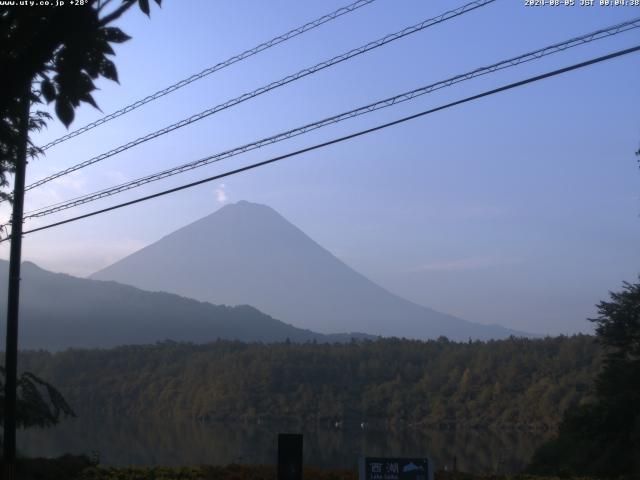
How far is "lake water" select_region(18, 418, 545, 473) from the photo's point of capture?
23.1 metres

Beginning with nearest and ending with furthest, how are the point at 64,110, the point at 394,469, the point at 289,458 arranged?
the point at 64,110
the point at 394,469
the point at 289,458

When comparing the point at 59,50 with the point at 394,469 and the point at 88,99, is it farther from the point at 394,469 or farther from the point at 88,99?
the point at 394,469

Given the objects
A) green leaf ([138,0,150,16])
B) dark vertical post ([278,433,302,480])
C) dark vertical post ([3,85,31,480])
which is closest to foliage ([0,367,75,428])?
dark vertical post ([3,85,31,480])

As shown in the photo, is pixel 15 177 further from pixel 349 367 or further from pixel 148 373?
pixel 148 373

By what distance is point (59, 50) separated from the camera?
5289 millimetres

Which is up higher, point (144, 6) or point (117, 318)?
point (117, 318)

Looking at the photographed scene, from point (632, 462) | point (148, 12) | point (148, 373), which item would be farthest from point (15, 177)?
point (148, 373)

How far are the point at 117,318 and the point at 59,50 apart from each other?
11581cm

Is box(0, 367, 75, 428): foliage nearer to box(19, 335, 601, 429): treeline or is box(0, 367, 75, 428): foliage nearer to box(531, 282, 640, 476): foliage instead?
box(531, 282, 640, 476): foliage

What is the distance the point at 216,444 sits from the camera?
29.5m

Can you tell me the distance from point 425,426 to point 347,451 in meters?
13.8

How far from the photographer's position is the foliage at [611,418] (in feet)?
63.7

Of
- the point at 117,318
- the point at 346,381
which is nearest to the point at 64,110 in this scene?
the point at 346,381

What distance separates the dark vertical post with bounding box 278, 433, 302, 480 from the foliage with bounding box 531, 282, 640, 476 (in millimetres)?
9603
